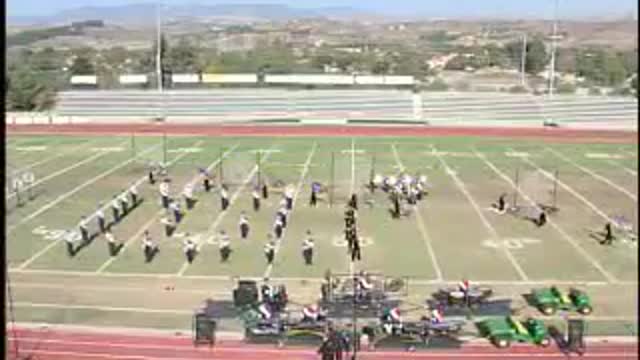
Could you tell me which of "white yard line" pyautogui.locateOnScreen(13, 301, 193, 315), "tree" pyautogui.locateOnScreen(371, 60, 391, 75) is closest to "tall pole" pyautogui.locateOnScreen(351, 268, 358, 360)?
"white yard line" pyautogui.locateOnScreen(13, 301, 193, 315)

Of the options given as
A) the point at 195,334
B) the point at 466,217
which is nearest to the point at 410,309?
the point at 195,334

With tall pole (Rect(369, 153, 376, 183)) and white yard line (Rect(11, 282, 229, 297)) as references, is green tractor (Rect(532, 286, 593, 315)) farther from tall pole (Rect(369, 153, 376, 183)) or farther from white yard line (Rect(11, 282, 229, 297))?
tall pole (Rect(369, 153, 376, 183))

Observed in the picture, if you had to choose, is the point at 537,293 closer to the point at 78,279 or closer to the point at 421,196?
the point at 78,279

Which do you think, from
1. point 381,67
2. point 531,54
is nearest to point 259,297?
point 531,54

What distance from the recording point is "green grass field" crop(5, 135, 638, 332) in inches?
276

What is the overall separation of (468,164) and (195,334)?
871 centimetres

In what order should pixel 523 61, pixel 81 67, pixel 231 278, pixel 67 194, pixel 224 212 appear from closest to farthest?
1. pixel 231 278
2. pixel 224 212
3. pixel 67 194
4. pixel 523 61
5. pixel 81 67

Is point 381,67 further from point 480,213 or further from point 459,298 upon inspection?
point 459,298

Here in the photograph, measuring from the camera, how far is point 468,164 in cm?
1402

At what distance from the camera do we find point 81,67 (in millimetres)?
23438

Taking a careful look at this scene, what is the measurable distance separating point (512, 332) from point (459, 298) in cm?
79

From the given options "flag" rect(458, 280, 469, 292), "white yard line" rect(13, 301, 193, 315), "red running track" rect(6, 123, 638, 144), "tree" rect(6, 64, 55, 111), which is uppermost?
"tree" rect(6, 64, 55, 111)

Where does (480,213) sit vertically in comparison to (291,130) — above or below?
above

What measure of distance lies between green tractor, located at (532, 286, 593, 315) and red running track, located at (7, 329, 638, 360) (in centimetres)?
73
